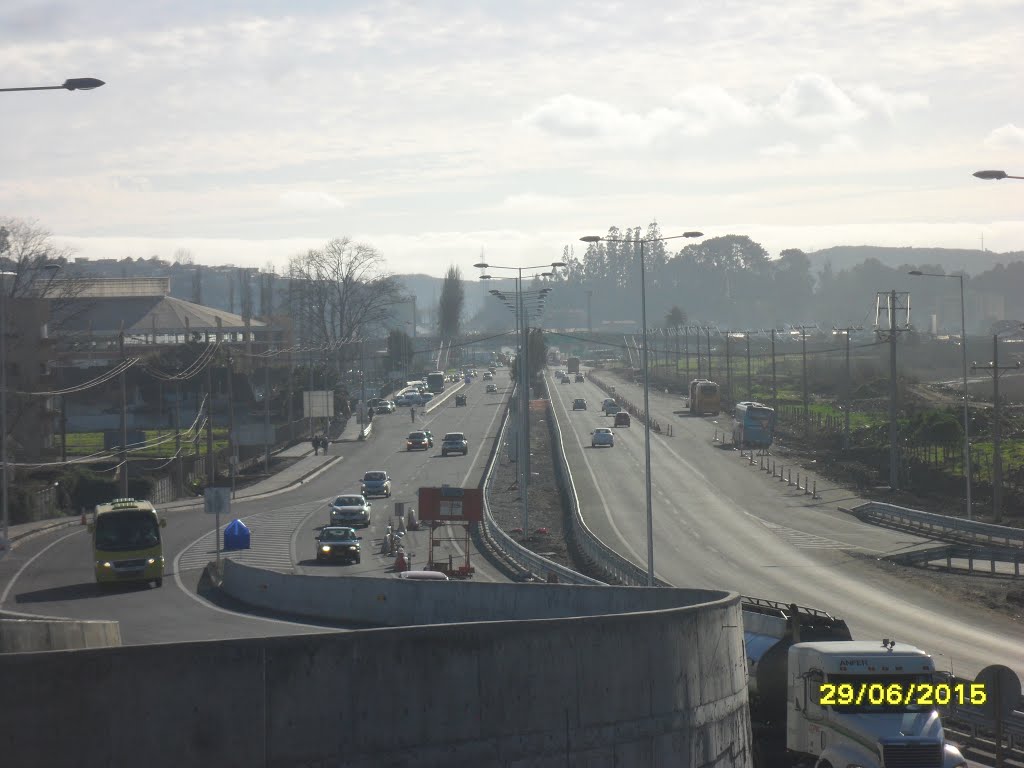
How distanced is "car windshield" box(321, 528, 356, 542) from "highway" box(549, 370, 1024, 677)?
8.90 meters

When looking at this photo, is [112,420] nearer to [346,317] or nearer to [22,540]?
[346,317]

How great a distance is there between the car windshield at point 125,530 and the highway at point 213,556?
3.81ft

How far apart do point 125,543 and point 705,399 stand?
6699 centimetres

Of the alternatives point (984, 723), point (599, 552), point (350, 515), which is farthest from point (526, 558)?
point (984, 723)

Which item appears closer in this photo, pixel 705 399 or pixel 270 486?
pixel 270 486

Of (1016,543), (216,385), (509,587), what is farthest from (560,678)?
(216,385)

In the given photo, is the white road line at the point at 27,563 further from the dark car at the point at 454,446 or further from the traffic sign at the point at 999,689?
the dark car at the point at 454,446

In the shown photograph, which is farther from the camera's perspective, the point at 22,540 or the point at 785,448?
the point at 785,448

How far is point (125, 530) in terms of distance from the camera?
31.2 m

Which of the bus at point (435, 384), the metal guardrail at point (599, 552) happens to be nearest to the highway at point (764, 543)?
the metal guardrail at point (599, 552)

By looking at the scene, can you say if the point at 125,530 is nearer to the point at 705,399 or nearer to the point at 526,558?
the point at 526,558

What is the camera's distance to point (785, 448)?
241 feet

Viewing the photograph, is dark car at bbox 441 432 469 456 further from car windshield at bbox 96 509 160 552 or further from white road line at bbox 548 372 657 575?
car windshield at bbox 96 509 160 552

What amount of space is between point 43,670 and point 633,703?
5214 millimetres
